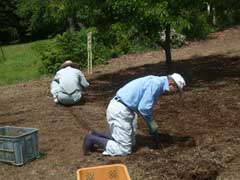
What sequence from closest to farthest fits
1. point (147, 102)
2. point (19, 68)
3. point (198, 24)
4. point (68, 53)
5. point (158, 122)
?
1. point (147, 102)
2. point (158, 122)
3. point (198, 24)
4. point (68, 53)
5. point (19, 68)

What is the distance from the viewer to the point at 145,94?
6988 millimetres

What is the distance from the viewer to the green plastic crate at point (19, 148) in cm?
720

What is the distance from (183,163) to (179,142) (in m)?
0.94

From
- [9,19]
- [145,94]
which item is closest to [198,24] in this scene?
[145,94]

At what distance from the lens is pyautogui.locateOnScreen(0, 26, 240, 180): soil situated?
6.76m

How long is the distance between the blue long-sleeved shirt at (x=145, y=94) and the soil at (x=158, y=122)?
609 millimetres

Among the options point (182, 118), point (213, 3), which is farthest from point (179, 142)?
point (213, 3)

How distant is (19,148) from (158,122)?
2.56 meters

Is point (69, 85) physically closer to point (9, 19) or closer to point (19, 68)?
point (19, 68)

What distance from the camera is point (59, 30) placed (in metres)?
40.7

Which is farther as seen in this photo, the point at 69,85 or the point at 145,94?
the point at 69,85

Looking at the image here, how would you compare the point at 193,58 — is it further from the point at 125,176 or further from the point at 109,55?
the point at 125,176

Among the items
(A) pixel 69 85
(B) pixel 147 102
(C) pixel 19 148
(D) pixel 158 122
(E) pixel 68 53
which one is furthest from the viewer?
(E) pixel 68 53

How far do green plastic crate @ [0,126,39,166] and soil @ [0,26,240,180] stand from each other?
0.30ft
